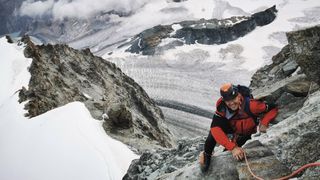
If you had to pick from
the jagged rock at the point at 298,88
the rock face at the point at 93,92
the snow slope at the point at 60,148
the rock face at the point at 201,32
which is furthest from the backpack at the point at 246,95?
the rock face at the point at 201,32

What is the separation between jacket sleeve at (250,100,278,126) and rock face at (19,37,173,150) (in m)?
12.7

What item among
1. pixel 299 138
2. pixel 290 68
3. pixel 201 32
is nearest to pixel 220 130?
pixel 299 138

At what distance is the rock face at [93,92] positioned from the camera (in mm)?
22688

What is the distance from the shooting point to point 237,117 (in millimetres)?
7879

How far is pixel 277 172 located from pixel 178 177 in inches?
99.0

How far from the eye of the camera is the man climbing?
7613 mm

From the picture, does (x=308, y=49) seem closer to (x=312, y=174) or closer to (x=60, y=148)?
(x=312, y=174)

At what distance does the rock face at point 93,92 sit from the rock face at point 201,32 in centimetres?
12056

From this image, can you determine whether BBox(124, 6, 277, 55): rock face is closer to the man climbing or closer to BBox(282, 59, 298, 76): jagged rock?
BBox(282, 59, 298, 76): jagged rock

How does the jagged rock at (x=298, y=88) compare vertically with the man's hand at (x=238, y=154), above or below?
below

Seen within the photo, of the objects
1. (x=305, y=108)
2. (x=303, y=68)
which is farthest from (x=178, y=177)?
(x=303, y=68)

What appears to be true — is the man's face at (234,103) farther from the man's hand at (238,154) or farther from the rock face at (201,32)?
the rock face at (201,32)

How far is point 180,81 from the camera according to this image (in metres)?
145

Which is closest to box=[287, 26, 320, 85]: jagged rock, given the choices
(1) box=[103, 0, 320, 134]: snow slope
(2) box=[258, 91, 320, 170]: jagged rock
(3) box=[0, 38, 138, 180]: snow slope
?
(2) box=[258, 91, 320, 170]: jagged rock
